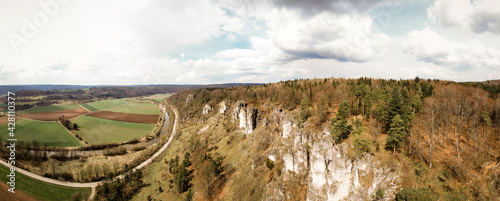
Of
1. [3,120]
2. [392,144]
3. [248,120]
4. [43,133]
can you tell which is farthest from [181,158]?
Answer: [3,120]

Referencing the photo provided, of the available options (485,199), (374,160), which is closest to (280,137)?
(374,160)

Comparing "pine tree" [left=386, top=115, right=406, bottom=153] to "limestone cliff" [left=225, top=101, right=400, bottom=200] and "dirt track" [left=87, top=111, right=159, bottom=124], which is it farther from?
"dirt track" [left=87, top=111, right=159, bottom=124]

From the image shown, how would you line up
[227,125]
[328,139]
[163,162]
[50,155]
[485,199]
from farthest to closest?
[227,125], [163,162], [50,155], [328,139], [485,199]

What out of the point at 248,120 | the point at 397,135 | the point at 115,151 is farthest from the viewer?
the point at 115,151

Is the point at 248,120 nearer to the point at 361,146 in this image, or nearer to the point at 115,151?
the point at 361,146

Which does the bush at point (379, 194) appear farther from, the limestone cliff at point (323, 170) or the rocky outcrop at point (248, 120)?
the rocky outcrop at point (248, 120)

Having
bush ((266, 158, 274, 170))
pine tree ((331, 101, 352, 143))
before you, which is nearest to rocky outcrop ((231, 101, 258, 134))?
bush ((266, 158, 274, 170))

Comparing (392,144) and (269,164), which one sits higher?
(392,144)

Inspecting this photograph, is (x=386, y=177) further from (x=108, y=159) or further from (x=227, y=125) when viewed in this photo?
(x=108, y=159)
